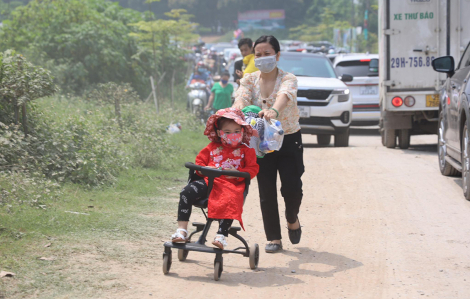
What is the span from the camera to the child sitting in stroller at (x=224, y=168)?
4.80 meters

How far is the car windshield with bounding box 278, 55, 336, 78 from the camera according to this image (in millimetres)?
14586

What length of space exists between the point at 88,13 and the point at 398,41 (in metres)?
11.2

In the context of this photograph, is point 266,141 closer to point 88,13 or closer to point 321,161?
point 321,161

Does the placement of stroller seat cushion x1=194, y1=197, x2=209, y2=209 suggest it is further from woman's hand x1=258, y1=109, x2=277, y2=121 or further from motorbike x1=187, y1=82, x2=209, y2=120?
motorbike x1=187, y1=82, x2=209, y2=120

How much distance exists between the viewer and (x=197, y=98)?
19562 millimetres

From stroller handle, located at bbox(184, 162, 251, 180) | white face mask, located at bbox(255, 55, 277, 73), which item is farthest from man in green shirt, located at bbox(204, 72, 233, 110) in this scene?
stroller handle, located at bbox(184, 162, 251, 180)

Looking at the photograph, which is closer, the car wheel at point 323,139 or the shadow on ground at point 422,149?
the shadow on ground at point 422,149

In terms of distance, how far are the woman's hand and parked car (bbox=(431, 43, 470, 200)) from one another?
11.9 ft

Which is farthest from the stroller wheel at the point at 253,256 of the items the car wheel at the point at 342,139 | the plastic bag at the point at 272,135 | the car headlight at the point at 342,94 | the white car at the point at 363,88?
the white car at the point at 363,88

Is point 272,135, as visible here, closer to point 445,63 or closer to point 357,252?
point 357,252

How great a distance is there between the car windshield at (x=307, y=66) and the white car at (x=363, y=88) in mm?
2176

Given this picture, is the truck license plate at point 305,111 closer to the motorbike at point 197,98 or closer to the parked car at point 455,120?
the parked car at point 455,120

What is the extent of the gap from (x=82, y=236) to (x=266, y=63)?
7.05 feet

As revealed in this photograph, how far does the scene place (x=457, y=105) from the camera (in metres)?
8.53
